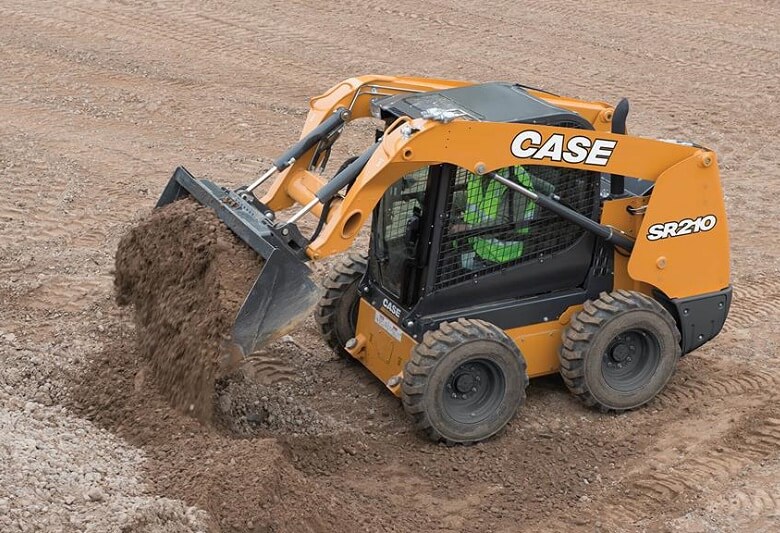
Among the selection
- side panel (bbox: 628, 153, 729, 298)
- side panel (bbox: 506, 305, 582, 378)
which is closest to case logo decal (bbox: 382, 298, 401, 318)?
side panel (bbox: 506, 305, 582, 378)

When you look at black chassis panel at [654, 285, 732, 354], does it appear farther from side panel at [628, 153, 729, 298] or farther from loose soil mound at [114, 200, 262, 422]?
loose soil mound at [114, 200, 262, 422]

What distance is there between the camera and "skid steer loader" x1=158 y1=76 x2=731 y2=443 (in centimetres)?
684

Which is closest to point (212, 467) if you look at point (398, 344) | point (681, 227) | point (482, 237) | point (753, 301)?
point (398, 344)

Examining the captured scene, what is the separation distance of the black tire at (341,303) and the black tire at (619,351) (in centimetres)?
148

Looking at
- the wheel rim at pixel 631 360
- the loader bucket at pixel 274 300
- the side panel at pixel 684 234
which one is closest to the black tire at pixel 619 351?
the wheel rim at pixel 631 360

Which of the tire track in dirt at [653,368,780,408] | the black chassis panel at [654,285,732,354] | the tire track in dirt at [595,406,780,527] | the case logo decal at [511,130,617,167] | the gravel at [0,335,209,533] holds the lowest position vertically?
the gravel at [0,335,209,533]

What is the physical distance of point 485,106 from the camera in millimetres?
7145

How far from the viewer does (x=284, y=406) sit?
750cm

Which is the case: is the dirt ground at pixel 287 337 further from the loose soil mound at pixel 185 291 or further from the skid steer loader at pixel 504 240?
the skid steer loader at pixel 504 240

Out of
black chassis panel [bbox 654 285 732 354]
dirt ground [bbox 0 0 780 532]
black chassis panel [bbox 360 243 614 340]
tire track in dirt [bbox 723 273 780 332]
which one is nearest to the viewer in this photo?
dirt ground [bbox 0 0 780 532]

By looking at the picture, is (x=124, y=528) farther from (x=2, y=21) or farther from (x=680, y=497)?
(x=2, y=21)

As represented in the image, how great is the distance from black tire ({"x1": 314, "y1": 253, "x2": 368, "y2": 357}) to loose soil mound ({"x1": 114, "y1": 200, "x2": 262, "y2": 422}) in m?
1.21

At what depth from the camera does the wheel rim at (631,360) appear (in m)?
7.58

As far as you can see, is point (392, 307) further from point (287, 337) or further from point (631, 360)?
point (631, 360)
